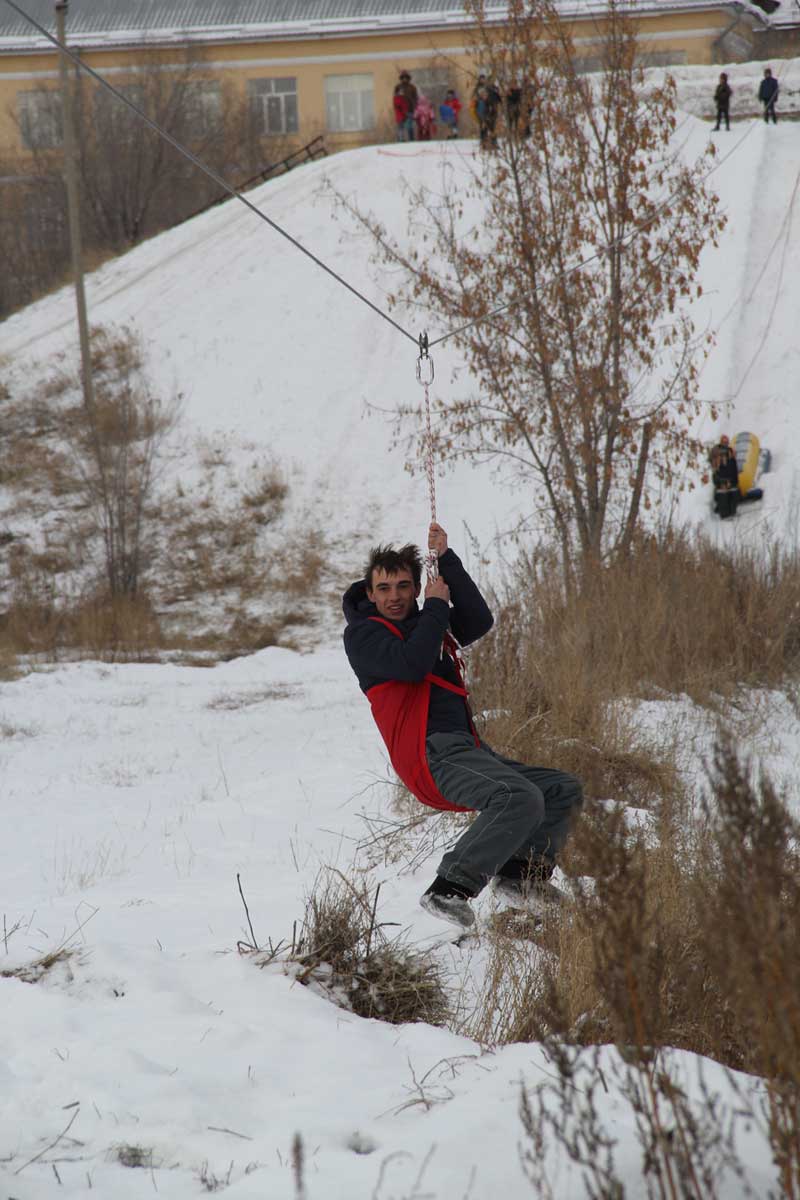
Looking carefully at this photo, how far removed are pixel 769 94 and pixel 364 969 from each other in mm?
31957

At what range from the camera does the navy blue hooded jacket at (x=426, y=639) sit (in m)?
4.70

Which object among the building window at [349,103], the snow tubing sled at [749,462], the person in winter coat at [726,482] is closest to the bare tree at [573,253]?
the person in winter coat at [726,482]

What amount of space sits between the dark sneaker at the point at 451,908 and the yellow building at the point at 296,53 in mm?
39023

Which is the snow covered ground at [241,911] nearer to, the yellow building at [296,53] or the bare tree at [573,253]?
the bare tree at [573,253]

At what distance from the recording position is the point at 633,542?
38.6ft

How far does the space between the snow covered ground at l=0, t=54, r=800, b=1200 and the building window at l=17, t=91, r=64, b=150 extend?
22.3 meters

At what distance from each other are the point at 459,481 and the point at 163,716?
11.5 metres

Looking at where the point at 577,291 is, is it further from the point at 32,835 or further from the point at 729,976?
the point at 729,976

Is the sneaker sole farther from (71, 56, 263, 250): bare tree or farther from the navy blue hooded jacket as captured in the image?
(71, 56, 263, 250): bare tree

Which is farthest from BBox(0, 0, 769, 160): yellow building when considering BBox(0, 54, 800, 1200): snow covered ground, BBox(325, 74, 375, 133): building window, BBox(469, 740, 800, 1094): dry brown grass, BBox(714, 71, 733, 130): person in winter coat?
BBox(469, 740, 800, 1094): dry brown grass

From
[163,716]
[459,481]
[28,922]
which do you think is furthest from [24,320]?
[28,922]

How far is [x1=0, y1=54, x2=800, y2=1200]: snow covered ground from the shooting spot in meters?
2.76

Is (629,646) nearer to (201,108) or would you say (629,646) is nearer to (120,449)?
(120,449)

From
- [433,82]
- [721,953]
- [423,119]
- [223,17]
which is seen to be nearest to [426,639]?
[721,953]
